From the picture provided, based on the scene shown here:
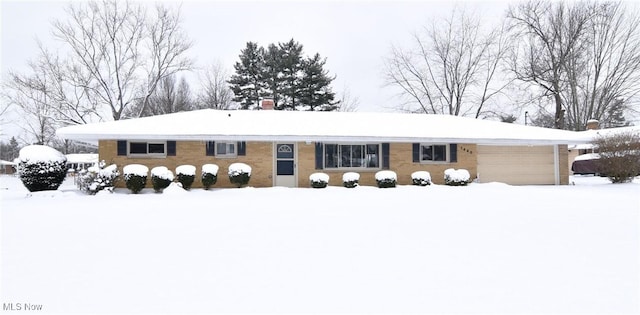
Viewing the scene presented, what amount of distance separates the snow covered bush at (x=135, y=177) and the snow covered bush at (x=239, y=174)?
327 centimetres

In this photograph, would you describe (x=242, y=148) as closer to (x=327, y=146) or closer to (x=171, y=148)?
(x=171, y=148)

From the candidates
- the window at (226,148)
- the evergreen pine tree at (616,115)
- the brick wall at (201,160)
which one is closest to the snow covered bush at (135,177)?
the brick wall at (201,160)

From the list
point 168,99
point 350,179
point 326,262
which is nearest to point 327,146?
point 350,179

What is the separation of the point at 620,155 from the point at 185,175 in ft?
64.0

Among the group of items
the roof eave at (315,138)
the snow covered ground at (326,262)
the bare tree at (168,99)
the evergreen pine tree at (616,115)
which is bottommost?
the snow covered ground at (326,262)

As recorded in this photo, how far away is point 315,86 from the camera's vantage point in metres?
34.7

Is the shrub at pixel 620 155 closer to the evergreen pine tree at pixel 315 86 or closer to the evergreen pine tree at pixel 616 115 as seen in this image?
the evergreen pine tree at pixel 616 115

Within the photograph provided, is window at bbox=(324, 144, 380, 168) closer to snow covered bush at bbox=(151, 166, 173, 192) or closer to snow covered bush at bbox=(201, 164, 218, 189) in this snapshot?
snow covered bush at bbox=(201, 164, 218, 189)

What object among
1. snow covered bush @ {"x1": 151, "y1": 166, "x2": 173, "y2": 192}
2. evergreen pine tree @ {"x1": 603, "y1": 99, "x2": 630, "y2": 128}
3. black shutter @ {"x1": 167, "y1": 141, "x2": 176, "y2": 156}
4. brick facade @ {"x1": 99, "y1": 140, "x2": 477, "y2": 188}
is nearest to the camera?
snow covered bush @ {"x1": 151, "y1": 166, "x2": 173, "y2": 192}

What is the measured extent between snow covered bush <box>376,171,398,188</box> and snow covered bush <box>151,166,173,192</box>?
8647 mm

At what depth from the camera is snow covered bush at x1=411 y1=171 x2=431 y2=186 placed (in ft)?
53.9

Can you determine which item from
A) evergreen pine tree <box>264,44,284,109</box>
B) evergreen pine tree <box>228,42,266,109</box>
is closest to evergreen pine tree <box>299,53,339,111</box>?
evergreen pine tree <box>264,44,284,109</box>

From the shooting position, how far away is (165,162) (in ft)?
51.5

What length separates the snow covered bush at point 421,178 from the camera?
647 inches
